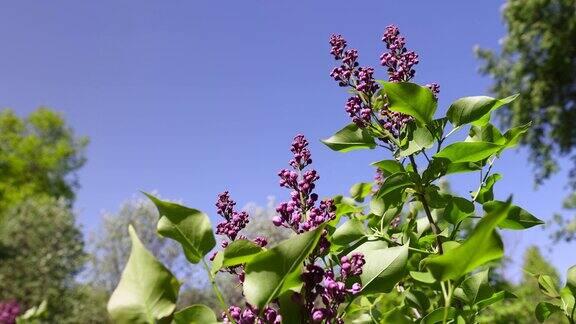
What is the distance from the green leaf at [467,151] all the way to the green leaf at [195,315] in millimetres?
653

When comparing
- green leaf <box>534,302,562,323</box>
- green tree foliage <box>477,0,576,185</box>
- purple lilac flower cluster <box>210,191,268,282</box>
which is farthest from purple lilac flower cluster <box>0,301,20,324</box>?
green tree foliage <box>477,0,576,185</box>

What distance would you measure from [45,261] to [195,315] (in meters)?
24.6

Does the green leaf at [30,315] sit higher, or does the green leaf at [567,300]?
the green leaf at [30,315]

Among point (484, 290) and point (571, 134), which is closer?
point (484, 290)

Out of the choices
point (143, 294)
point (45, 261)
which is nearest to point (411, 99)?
point (143, 294)

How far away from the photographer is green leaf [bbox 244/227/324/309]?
63 cm

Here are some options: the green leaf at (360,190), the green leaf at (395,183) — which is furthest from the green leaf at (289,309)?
the green leaf at (360,190)

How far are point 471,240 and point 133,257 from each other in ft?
1.26

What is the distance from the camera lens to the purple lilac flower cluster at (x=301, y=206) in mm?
895

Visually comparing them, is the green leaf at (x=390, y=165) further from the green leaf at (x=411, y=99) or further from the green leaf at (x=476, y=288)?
the green leaf at (x=476, y=288)

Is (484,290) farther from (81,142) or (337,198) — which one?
(81,142)

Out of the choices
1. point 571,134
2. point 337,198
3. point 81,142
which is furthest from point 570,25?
point 81,142

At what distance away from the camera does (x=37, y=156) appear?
1375 inches

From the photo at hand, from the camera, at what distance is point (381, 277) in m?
0.87
